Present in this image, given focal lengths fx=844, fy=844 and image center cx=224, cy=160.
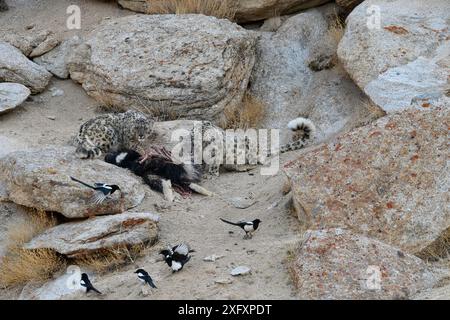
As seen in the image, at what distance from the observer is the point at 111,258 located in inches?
346

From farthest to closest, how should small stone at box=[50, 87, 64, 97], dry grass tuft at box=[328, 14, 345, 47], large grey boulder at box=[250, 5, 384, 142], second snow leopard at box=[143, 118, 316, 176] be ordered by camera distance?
small stone at box=[50, 87, 64, 97] < dry grass tuft at box=[328, 14, 345, 47] < large grey boulder at box=[250, 5, 384, 142] < second snow leopard at box=[143, 118, 316, 176]

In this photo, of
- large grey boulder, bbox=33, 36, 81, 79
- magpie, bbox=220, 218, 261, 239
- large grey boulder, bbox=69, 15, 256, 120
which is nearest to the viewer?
magpie, bbox=220, 218, 261, 239

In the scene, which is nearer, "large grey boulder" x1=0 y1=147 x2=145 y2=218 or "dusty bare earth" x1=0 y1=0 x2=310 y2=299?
"dusty bare earth" x1=0 y1=0 x2=310 y2=299

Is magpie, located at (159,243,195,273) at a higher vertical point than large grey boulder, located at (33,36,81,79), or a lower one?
higher

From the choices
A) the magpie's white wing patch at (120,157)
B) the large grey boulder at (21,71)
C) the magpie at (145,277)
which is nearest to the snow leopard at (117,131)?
the magpie's white wing patch at (120,157)

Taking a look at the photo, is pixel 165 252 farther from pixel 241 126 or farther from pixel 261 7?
pixel 261 7

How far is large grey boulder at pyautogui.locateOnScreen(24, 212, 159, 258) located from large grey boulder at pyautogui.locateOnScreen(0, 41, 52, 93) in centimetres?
423

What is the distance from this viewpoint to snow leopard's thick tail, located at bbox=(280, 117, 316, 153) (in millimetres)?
11125

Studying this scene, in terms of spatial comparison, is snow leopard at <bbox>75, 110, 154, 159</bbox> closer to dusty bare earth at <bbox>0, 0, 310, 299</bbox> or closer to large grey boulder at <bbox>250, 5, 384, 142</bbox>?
dusty bare earth at <bbox>0, 0, 310, 299</bbox>

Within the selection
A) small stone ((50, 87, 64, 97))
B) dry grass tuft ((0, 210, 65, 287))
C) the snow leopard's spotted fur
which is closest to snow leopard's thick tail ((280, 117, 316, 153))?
the snow leopard's spotted fur

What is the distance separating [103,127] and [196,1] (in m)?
3.58

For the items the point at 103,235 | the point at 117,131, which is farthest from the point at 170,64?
the point at 103,235

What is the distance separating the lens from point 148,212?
9461 millimetres

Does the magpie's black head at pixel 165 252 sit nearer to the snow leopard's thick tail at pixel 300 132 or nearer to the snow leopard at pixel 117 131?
the snow leopard at pixel 117 131
